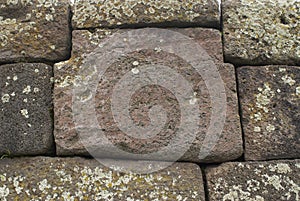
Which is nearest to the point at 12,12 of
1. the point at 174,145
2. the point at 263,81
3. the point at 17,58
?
the point at 17,58

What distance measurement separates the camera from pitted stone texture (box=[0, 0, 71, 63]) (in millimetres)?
3129

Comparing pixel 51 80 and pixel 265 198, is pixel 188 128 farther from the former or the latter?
pixel 51 80

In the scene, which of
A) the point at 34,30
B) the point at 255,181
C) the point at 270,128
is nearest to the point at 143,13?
the point at 34,30

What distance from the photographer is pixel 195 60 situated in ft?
10.1

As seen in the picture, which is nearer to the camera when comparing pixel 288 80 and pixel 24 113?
pixel 24 113

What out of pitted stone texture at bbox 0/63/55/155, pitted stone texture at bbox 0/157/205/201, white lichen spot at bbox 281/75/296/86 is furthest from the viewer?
white lichen spot at bbox 281/75/296/86

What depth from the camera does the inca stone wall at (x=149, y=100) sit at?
2.88 meters

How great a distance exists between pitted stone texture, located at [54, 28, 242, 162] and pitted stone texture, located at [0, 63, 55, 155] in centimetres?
7

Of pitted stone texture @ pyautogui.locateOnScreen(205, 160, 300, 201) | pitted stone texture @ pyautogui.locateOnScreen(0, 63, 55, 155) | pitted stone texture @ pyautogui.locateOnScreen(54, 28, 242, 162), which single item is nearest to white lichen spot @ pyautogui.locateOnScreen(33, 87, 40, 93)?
pitted stone texture @ pyautogui.locateOnScreen(0, 63, 55, 155)

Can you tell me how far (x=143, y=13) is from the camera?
318 centimetres

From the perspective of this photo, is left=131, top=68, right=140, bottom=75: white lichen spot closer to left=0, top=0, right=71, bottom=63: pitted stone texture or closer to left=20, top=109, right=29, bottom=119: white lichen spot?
left=0, top=0, right=71, bottom=63: pitted stone texture

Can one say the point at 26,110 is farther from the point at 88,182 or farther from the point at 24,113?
the point at 88,182

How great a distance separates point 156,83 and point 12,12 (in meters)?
1.07

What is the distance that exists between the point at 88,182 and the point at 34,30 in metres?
1.04
